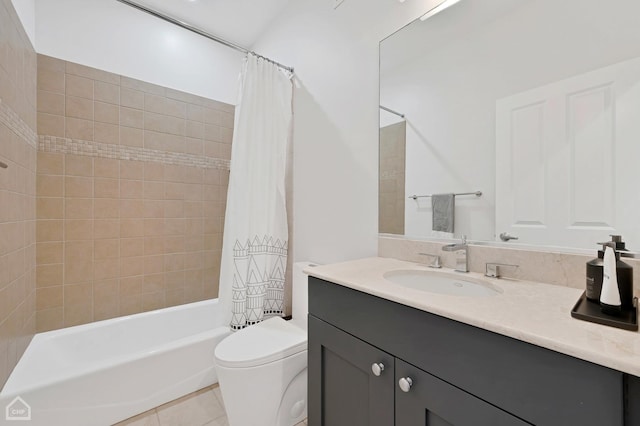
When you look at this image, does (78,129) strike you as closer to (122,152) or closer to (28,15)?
(122,152)

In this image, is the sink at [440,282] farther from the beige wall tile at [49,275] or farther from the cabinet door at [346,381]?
the beige wall tile at [49,275]

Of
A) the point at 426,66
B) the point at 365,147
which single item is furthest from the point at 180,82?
the point at 426,66

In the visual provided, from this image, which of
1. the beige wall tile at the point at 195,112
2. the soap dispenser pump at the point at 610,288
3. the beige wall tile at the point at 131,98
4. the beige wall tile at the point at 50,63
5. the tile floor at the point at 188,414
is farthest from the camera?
the beige wall tile at the point at 195,112

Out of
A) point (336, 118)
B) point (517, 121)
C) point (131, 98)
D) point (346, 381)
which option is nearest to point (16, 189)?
point (131, 98)

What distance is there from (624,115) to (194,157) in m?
2.61

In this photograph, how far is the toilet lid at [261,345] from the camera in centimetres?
122

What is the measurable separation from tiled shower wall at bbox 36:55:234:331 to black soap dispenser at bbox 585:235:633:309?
98.9 inches

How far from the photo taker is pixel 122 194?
2102 millimetres

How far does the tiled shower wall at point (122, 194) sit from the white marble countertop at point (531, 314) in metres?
1.79

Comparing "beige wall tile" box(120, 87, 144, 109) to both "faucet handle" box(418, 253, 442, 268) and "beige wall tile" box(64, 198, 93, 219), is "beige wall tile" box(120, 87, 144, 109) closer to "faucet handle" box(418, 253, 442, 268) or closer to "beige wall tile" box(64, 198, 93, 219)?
"beige wall tile" box(64, 198, 93, 219)

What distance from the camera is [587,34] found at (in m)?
0.88

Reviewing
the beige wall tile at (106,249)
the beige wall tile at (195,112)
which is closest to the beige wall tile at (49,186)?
the beige wall tile at (106,249)

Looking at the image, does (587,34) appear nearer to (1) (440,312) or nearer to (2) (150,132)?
(1) (440,312)

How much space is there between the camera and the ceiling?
2.07 metres
